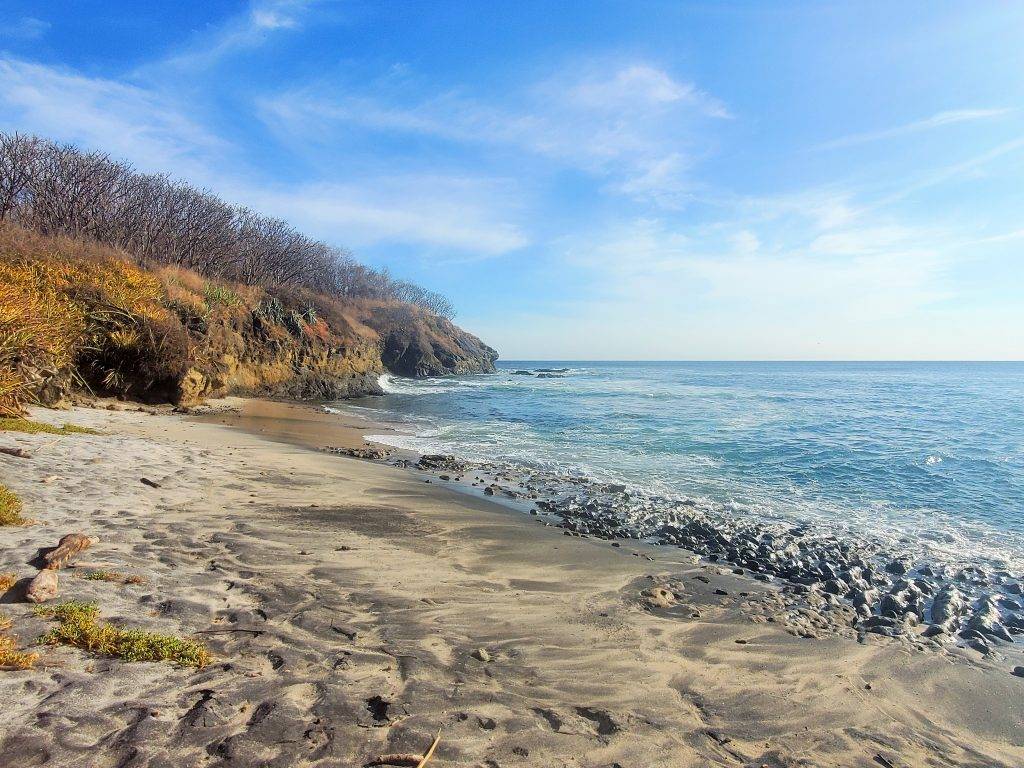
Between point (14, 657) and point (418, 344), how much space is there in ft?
223

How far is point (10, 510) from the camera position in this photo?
5.43m

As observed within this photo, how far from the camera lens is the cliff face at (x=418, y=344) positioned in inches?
2653

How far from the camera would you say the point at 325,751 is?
9.75 ft

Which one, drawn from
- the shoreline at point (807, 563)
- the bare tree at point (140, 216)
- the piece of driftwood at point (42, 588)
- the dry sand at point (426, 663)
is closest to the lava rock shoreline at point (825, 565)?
the shoreline at point (807, 563)

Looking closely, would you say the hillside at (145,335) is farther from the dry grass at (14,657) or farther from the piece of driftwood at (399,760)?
the piece of driftwood at (399,760)

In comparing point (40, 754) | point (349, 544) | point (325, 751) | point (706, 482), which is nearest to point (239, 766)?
point (325, 751)

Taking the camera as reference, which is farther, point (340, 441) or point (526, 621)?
point (340, 441)

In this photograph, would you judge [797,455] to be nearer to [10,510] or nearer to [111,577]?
[111,577]

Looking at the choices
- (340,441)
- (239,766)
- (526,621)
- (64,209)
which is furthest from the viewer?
(64,209)

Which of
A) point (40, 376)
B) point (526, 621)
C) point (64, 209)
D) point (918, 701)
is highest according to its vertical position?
point (64, 209)

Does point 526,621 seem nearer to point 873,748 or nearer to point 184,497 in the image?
point 873,748

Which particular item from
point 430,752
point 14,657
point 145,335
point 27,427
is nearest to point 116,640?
point 14,657

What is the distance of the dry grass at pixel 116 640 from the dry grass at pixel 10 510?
2348 mm

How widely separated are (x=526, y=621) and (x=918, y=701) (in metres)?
3.77
